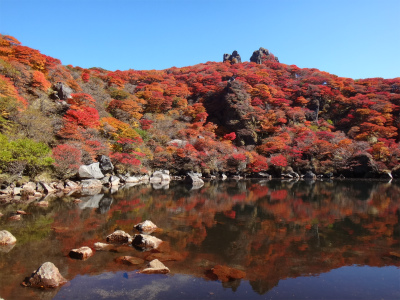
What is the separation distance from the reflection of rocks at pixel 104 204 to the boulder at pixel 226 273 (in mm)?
8372

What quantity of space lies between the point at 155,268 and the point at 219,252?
216cm

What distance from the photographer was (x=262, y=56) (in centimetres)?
7119

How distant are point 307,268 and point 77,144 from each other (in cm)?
2192

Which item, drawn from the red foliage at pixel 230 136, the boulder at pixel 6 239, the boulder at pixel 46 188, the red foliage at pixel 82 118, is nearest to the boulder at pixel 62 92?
the red foliage at pixel 82 118

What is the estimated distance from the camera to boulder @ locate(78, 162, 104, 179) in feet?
72.6

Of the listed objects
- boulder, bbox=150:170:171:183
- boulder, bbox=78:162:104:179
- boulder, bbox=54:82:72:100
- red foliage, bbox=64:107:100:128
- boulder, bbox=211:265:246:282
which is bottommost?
boulder, bbox=150:170:171:183

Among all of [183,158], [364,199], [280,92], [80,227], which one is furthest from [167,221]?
[280,92]

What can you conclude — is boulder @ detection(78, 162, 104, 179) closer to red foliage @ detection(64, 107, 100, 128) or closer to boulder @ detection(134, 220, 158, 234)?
red foliage @ detection(64, 107, 100, 128)

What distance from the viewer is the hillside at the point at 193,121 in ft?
71.8

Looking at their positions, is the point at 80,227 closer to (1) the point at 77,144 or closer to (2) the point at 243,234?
(2) the point at 243,234

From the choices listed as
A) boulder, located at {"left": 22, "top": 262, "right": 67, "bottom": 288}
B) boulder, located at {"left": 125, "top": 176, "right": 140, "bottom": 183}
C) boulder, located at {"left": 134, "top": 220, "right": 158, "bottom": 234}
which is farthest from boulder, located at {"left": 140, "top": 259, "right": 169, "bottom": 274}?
boulder, located at {"left": 125, "top": 176, "right": 140, "bottom": 183}

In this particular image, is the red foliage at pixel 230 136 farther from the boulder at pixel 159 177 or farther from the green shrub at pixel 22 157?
the green shrub at pixel 22 157

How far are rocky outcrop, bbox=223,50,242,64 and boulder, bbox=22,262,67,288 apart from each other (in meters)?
71.7

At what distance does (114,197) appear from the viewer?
17531mm
